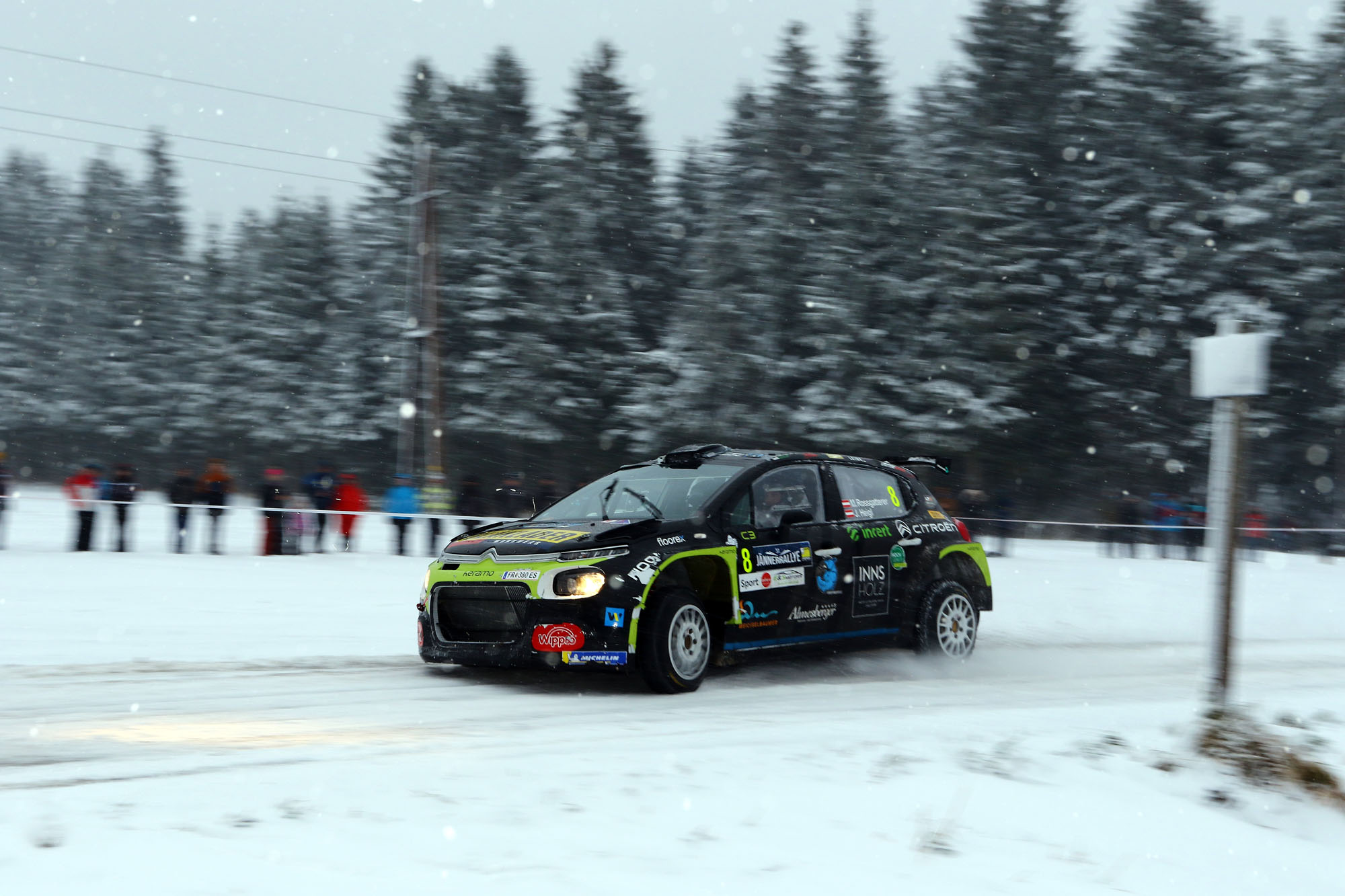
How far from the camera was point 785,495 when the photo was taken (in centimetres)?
980

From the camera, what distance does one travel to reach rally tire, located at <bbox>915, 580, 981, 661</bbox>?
10648mm

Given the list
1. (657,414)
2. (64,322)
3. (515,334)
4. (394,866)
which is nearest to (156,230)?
(64,322)

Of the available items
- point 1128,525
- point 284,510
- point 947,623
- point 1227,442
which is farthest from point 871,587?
point 1128,525

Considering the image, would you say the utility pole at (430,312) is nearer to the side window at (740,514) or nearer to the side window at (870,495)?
the side window at (870,495)

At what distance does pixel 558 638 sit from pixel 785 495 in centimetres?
Answer: 224

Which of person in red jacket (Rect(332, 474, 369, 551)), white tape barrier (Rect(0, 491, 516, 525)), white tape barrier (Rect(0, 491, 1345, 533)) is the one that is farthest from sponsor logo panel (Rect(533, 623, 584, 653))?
person in red jacket (Rect(332, 474, 369, 551))

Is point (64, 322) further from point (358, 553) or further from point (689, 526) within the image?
point (689, 526)

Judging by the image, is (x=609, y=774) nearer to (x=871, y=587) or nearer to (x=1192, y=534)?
(x=871, y=587)

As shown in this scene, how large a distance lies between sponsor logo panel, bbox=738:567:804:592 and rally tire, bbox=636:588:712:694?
15.6 inches

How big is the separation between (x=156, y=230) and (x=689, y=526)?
66889mm

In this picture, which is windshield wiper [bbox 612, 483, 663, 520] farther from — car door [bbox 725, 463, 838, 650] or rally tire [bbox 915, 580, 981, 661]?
rally tire [bbox 915, 580, 981, 661]

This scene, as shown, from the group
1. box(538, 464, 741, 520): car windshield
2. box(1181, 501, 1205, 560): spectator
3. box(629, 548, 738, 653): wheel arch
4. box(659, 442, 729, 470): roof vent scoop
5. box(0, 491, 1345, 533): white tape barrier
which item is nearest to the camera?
box(629, 548, 738, 653): wheel arch

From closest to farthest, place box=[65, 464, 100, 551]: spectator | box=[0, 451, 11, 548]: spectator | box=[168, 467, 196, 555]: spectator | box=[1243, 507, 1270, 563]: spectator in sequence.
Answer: box=[65, 464, 100, 551]: spectator, box=[0, 451, 11, 548]: spectator, box=[168, 467, 196, 555]: spectator, box=[1243, 507, 1270, 563]: spectator

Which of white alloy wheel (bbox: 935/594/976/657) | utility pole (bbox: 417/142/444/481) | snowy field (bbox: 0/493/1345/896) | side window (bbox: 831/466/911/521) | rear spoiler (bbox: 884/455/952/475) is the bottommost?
snowy field (bbox: 0/493/1345/896)
